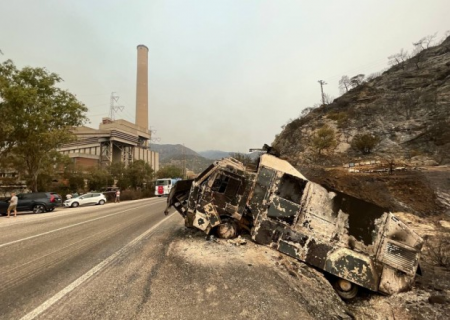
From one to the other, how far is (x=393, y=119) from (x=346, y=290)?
→ 124ft

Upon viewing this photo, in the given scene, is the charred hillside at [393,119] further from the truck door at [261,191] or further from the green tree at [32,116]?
the green tree at [32,116]

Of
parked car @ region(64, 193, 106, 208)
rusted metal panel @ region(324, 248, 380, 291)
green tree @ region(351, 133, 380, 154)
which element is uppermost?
green tree @ region(351, 133, 380, 154)

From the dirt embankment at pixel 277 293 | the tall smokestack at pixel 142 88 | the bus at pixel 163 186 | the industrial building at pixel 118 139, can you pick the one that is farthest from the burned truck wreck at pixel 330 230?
the tall smokestack at pixel 142 88

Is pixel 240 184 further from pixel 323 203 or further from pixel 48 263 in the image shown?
pixel 48 263

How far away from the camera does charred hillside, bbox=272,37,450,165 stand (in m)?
26.6

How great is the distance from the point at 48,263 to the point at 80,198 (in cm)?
2244

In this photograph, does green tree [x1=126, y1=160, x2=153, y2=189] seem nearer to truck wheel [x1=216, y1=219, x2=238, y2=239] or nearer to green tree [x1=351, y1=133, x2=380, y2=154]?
green tree [x1=351, y1=133, x2=380, y2=154]

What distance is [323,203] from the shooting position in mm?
4934

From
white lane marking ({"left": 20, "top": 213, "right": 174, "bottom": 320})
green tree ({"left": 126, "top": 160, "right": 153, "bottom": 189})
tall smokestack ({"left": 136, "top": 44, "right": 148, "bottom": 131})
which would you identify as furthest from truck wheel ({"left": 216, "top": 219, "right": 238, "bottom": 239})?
tall smokestack ({"left": 136, "top": 44, "right": 148, "bottom": 131})

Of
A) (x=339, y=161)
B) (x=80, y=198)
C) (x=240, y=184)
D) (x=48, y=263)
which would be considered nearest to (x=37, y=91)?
(x=80, y=198)

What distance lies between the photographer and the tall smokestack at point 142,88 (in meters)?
81.9

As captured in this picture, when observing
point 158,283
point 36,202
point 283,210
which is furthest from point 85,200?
point 283,210

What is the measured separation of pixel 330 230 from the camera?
473cm

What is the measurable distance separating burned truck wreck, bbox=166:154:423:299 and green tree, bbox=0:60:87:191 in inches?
856
